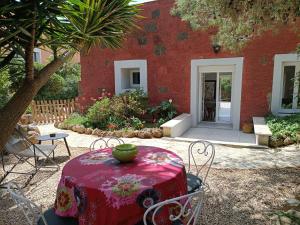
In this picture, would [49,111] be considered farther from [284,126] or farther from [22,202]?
[22,202]

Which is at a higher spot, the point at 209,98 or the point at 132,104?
the point at 209,98

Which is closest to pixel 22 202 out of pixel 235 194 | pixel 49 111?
pixel 235 194

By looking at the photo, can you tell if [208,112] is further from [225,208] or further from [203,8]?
[225,208]

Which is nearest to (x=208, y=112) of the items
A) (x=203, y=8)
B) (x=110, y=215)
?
(x=203, y=8)

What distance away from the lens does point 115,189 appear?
6.36 feet

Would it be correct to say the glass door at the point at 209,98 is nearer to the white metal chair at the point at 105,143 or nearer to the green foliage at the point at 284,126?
the green foliage at the point at 284,126

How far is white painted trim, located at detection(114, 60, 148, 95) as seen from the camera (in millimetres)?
9336

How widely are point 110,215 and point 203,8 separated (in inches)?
171

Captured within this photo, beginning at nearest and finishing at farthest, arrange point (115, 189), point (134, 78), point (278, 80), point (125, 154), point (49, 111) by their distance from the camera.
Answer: point (115, 189)
point (125, 154)
point (278, 80)
point (134, 78)
point (49, 111)

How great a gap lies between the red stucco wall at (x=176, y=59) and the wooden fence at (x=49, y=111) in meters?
1.48

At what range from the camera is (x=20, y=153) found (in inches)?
172

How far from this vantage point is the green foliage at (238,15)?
12.3ft

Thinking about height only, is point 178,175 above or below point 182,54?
below

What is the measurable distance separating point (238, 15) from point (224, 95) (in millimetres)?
6717
